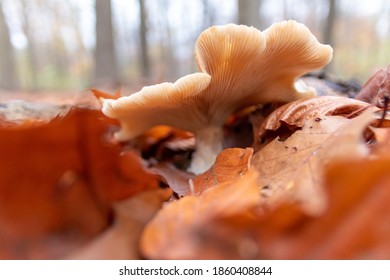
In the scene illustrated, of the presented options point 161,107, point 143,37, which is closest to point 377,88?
point 161,107

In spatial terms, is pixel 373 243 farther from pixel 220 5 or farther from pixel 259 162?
pixel 220 5

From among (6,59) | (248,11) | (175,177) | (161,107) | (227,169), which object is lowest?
(6,59)

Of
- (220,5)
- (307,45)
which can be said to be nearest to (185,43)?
(220,5)

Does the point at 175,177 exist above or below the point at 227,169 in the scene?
below

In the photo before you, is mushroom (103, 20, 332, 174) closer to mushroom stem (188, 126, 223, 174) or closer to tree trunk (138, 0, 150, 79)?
mushroom stem (188, 126, 223, 174)

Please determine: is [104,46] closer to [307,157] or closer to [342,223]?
[307,157]

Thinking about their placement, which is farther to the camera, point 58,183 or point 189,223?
point 58,183

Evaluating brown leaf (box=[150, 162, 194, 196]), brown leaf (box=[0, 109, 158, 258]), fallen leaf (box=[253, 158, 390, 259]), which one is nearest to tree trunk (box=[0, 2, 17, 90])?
brown leaf (box=[150, 162, 194, 196])
